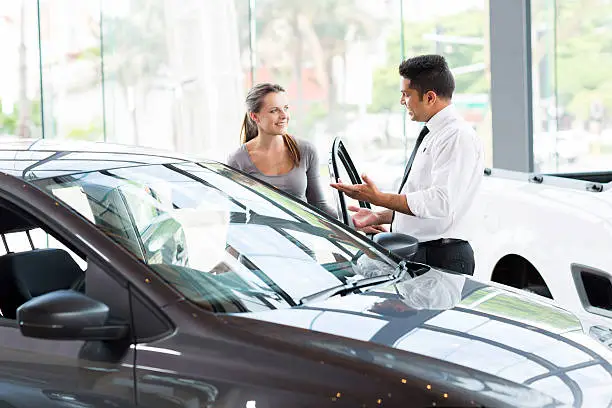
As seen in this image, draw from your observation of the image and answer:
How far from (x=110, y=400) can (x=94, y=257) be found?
1.41 feet

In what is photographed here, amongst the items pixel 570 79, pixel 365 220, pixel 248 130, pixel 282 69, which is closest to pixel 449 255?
pixel 365 220

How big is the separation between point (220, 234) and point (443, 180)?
4.99ft

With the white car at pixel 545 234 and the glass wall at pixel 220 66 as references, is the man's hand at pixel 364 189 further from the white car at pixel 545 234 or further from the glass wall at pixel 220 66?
the glass wall at pixel 220 66

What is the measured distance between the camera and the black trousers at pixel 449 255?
4852mm

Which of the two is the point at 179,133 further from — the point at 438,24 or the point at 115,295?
the point at 115,295

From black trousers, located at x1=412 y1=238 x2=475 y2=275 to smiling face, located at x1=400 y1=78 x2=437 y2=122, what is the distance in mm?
624

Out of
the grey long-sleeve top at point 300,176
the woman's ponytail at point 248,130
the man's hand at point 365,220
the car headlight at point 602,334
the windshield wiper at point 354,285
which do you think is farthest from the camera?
the woman's ponytail at point 248,130

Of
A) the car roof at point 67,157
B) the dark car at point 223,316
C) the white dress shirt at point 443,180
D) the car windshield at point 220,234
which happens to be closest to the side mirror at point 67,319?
the dark car at point 223,316

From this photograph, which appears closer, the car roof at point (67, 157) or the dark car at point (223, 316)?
the dark car at point (223, 316)

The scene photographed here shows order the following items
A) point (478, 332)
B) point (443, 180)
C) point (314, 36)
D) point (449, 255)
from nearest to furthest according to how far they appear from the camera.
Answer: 1. point (478, 332)
2. point (443, 180)
3. point (449, 255)
4. point (314, 36)

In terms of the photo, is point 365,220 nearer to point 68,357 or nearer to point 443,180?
point 443,180

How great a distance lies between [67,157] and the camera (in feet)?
11.5

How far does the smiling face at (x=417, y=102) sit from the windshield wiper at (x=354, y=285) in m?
1.24

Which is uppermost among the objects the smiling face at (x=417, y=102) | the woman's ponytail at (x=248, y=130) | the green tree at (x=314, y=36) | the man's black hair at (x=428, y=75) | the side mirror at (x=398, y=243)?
the green tree at (x=314, y=36)
